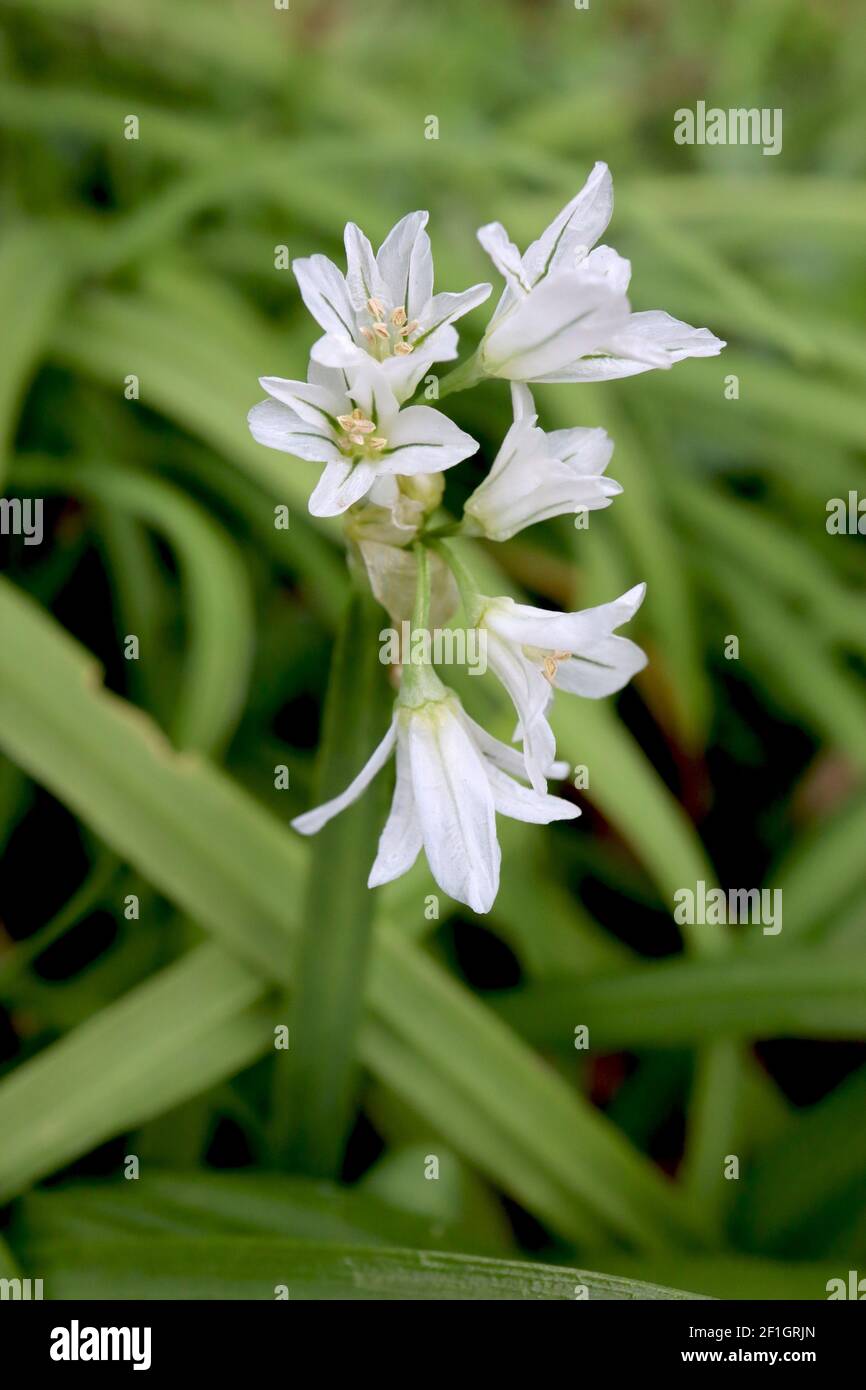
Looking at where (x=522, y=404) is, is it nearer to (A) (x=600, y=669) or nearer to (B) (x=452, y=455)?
(B) (x=452, y=455)

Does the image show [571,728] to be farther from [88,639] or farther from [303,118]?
[303,118]

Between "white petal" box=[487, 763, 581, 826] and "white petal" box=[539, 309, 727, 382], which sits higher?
"white petal" box=[539, 309, 727, 382]

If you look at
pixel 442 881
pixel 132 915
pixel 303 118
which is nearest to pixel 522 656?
pixel 442 881
